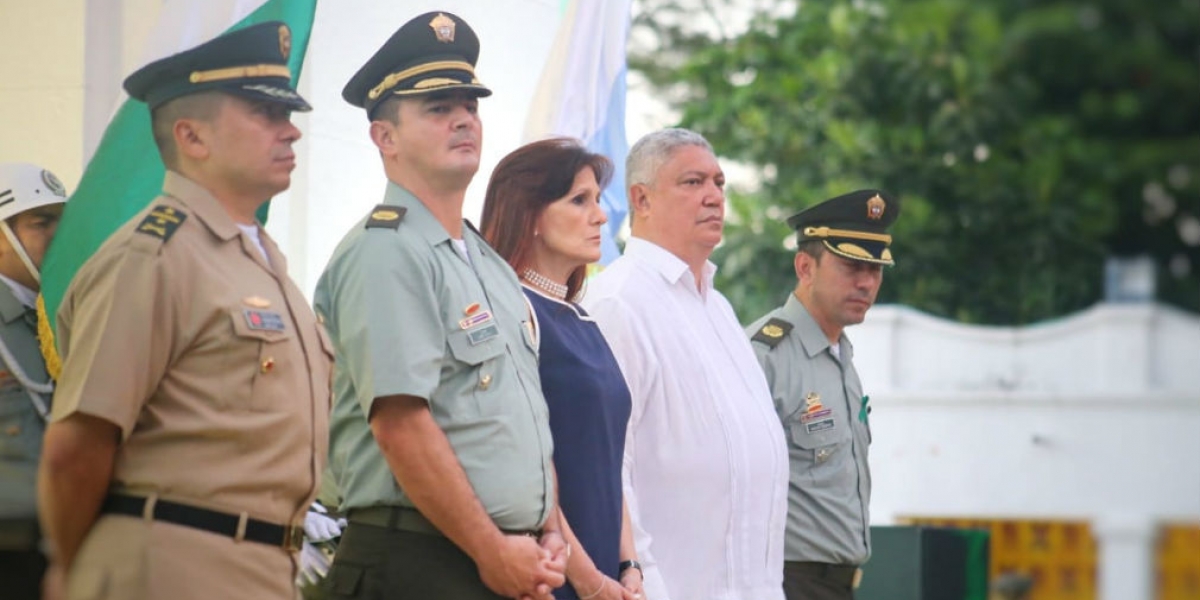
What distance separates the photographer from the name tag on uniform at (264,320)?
2916 mm

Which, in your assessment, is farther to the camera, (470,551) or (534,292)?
(534,292)

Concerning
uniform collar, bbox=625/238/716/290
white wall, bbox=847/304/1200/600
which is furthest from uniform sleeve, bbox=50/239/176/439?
white wall, bbox=847/304/1200/600

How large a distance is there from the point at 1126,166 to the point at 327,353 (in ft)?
4.72

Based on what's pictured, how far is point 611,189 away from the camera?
5.72 metres

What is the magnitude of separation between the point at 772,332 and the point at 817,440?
366mm

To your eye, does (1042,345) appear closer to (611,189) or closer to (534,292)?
(611,189)

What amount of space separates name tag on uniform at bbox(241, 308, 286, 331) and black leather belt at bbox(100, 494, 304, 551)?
293 millimetres

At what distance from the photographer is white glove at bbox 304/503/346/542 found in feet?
13.4

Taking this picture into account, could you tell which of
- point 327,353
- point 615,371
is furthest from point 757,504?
point 327,353

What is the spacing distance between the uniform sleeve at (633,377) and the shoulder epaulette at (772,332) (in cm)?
101

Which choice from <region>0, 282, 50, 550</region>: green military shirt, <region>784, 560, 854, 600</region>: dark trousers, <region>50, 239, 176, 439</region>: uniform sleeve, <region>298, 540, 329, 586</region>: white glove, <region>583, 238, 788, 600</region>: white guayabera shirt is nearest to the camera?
<region>50, 239, 176, 439</region>: uniform sleeve

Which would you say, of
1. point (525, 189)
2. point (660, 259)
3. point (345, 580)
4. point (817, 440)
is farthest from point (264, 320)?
point (817, 440)

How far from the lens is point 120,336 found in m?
2.76

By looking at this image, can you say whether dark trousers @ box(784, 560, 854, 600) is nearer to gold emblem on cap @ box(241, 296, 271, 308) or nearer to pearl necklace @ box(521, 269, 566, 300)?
pearl necklace @ box(521, 269, 566, 300)
